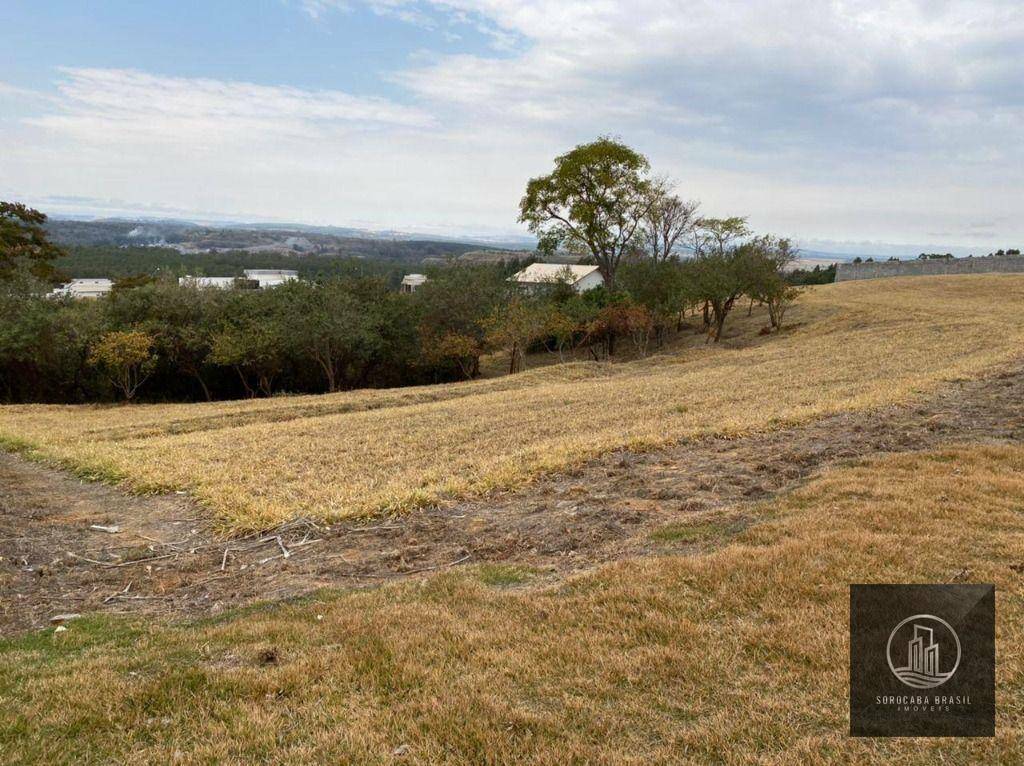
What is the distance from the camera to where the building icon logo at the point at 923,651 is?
13.0 feet

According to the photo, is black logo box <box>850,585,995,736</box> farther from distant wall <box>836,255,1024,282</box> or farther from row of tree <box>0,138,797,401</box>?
distant wall <box>836,255,1024,282</box>

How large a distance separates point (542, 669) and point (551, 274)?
61.1 metres

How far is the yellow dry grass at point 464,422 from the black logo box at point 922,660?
5.65 meters

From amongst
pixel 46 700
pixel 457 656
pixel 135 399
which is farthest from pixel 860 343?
pixel 135 399

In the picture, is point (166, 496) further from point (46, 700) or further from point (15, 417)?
point (15, 417)

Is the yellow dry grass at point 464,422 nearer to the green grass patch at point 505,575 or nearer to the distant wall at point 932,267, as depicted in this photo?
the green grass patch at point 505,575

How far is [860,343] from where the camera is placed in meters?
23.8

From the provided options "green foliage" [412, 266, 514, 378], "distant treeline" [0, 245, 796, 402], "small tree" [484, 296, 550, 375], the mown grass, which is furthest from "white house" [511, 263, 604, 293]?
the mown grass

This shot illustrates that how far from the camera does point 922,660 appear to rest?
4.12 m

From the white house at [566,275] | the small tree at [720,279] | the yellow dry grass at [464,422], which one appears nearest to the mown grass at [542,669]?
the yellow dry grass at [464,422]

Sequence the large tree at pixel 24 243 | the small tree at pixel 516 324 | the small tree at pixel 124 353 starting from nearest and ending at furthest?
the small tree at pixel 124 353
the small tree at pixel 516 324
the large tree at pixel 24 243

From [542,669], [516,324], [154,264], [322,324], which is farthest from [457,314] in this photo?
[154,264]

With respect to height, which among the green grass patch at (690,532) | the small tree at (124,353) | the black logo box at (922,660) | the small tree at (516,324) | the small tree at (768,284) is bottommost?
the small tree at (124,353)

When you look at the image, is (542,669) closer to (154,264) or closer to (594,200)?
(594,200)
